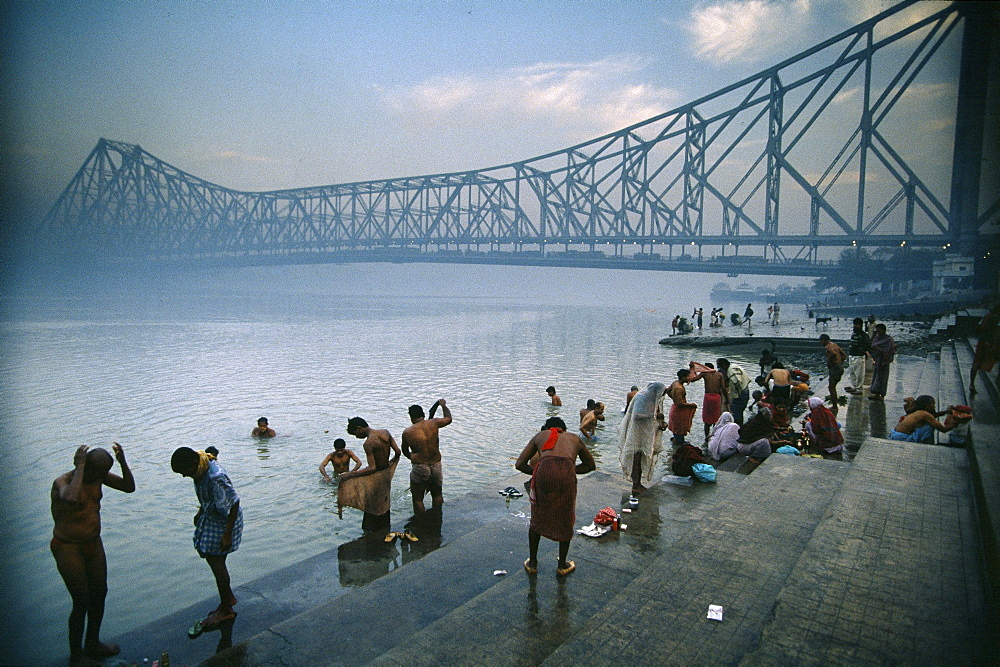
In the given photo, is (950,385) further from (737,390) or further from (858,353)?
(737,390)

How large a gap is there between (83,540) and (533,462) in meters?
3.39

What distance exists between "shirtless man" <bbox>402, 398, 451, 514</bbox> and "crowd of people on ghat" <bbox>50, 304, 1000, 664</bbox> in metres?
0.01

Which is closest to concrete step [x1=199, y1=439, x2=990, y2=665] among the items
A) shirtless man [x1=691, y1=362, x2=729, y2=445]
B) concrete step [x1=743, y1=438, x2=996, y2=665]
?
concrete step [x1=743, y1=438, x2=996, y2=665]

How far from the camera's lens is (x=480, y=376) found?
18719 mm

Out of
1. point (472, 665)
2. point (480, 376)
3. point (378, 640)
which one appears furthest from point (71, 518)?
point (480, 376)

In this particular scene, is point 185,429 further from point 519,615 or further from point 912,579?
point 912,579

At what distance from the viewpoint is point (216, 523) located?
12.8 feet

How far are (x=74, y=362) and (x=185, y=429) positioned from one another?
538 inches

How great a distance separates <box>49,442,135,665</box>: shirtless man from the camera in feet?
11.3

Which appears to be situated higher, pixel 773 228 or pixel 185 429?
pixel 773 228

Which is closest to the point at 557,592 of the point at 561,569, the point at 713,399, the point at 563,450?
the point at 561,569

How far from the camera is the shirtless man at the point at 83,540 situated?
3449 millimetres

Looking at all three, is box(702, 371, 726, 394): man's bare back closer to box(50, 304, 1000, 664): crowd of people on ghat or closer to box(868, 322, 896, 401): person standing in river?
box(50, 304, 1000, 664): crowd of people on ghat

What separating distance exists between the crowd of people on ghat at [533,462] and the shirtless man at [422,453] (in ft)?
0.04
